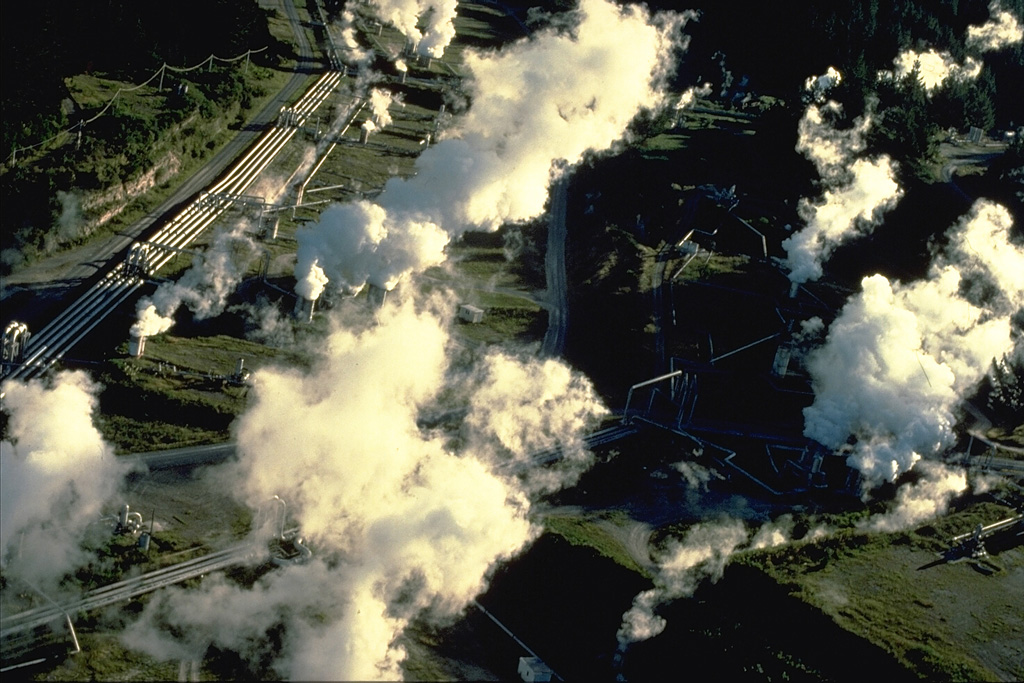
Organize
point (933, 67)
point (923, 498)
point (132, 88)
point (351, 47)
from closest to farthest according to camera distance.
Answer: point (923, 498) < point (132, 88) < point (351, 47) < point (933, 67)

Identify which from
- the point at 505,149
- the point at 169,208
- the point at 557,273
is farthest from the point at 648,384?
the point at 169,208

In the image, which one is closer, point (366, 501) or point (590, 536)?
point (366, 501)

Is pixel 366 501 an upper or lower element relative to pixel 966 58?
lower

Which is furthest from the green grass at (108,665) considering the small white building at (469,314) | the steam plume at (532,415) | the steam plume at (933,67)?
the steam plume at (933,67)

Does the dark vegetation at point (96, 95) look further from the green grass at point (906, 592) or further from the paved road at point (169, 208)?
the green grass at point (906, 592)

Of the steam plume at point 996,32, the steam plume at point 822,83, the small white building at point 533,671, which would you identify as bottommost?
the small white building at point 533,671

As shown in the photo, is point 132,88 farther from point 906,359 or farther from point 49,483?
point 906,359

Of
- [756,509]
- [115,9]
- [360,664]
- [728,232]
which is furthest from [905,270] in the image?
[115,9]

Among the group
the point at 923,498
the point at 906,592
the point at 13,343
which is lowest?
the point at 906,592
